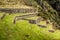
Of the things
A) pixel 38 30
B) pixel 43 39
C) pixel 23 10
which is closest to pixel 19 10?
pixel 23 10

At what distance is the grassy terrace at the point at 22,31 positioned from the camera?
20100 mm

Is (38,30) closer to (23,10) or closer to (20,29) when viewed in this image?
(20,29)

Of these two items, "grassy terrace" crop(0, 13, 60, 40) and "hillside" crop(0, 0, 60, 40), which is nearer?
"grassy terrace" crop(0, 13, 60, 40)

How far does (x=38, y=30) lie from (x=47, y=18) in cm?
691

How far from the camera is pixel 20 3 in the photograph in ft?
101

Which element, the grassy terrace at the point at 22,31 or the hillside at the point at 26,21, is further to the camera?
the hillside at the point at 26,21

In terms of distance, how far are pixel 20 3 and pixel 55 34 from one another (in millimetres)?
9198

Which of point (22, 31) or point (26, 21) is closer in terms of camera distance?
point (22, 31)

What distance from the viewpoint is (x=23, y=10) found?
2859 centimetres

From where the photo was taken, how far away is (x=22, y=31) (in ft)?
70.7

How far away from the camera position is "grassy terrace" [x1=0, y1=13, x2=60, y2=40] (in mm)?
20100

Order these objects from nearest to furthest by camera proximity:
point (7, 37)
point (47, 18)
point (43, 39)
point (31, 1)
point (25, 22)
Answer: point (7, 37)
point (43, 39)
point (25, 22)
point (47, 18)
point (31, 1)

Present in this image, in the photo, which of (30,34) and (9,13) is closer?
(30,34)

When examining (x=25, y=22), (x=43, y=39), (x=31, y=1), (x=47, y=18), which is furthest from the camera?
(x=31, y=1)
